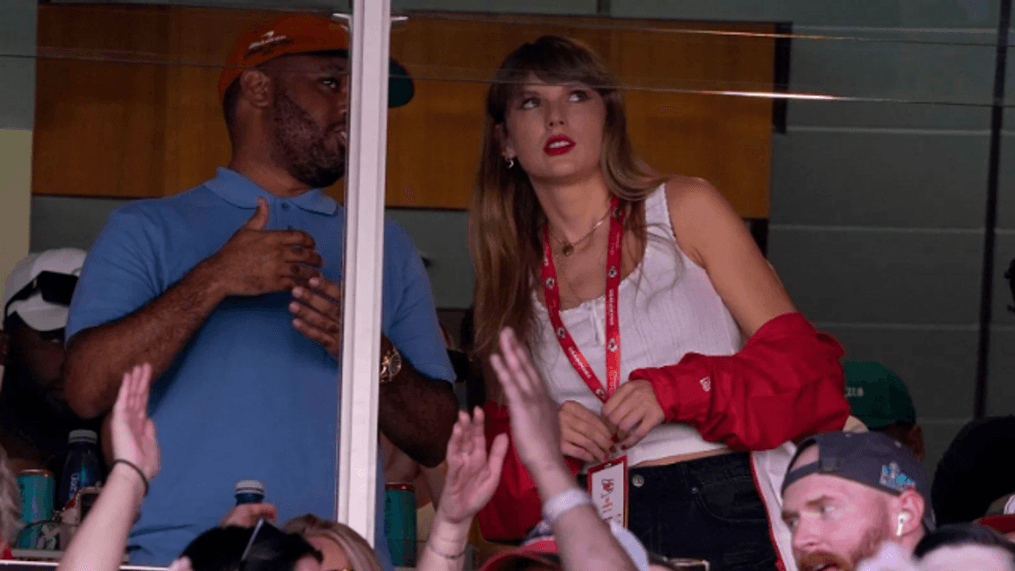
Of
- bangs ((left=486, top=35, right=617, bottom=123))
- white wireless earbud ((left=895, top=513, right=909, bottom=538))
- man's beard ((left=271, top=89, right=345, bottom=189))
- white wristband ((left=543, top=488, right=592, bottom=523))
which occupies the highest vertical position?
bangs ((left=486, top=35, right=617, bottom=123))

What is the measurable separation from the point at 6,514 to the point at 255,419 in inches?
19.8

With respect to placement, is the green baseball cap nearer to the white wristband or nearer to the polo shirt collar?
the white wristband

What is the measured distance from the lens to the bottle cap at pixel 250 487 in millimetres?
3221

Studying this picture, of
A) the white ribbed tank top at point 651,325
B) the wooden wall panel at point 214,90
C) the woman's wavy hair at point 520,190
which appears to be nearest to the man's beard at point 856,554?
the white ribbed tank top at point 651,325

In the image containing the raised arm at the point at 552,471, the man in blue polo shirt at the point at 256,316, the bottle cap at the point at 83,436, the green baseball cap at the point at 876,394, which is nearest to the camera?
the raised arm at the point at 552,471

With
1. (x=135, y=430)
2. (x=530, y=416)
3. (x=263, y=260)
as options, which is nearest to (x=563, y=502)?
(x=530, y=416)

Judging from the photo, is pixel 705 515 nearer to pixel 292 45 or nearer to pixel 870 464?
pixel 870 464

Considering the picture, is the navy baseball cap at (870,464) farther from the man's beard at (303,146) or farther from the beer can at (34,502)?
the beer can at (34,502)

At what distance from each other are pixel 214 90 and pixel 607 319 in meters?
0.98

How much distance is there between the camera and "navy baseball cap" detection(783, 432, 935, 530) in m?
2.88

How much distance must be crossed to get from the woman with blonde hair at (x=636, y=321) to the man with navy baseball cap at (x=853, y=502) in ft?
0.79

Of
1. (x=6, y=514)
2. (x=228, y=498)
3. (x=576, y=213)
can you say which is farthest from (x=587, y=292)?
(x=6, y=514)

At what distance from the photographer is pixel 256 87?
3.52 m

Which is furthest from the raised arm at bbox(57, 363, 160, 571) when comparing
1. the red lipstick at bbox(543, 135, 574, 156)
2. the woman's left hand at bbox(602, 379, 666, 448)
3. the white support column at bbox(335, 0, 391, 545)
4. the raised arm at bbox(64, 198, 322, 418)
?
the red lipstick at bbox(543, 135, 574, 156)
